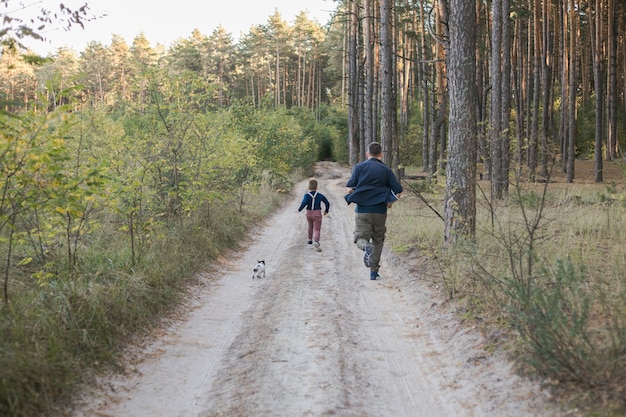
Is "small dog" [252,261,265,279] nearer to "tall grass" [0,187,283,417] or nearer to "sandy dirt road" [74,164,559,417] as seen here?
"sandy dirt road" [74,164,559,417]

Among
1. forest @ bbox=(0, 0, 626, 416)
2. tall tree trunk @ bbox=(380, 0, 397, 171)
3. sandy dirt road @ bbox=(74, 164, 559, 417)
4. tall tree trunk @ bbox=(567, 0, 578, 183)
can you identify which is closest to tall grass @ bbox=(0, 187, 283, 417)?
forest @ bbox=(0, 0, 626, 416)

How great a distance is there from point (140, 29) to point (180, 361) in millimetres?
74478

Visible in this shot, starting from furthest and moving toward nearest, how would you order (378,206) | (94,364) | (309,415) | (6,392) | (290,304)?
(378,206), (290,304), (94,364), (309,415), (6,392)

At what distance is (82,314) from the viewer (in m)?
4.98

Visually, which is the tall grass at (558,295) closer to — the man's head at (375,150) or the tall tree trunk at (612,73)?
the man's head at (375,150)

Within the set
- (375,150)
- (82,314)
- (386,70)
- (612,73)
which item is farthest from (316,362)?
(612,73)

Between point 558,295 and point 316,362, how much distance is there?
7.03 feet

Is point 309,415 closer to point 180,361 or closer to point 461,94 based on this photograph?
point 180,361

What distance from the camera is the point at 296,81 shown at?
69688 millimetres

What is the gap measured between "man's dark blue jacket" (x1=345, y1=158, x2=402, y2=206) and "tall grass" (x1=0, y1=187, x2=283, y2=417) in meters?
3.05

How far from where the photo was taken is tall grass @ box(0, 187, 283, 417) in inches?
142

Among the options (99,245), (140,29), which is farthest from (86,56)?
(99,245)

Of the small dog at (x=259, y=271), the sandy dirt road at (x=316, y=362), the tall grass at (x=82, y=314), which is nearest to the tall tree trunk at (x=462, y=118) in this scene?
Result: the sandy dirt road at (x=316, y=362)

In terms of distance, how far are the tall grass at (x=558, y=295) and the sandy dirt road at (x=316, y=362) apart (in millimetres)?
290
